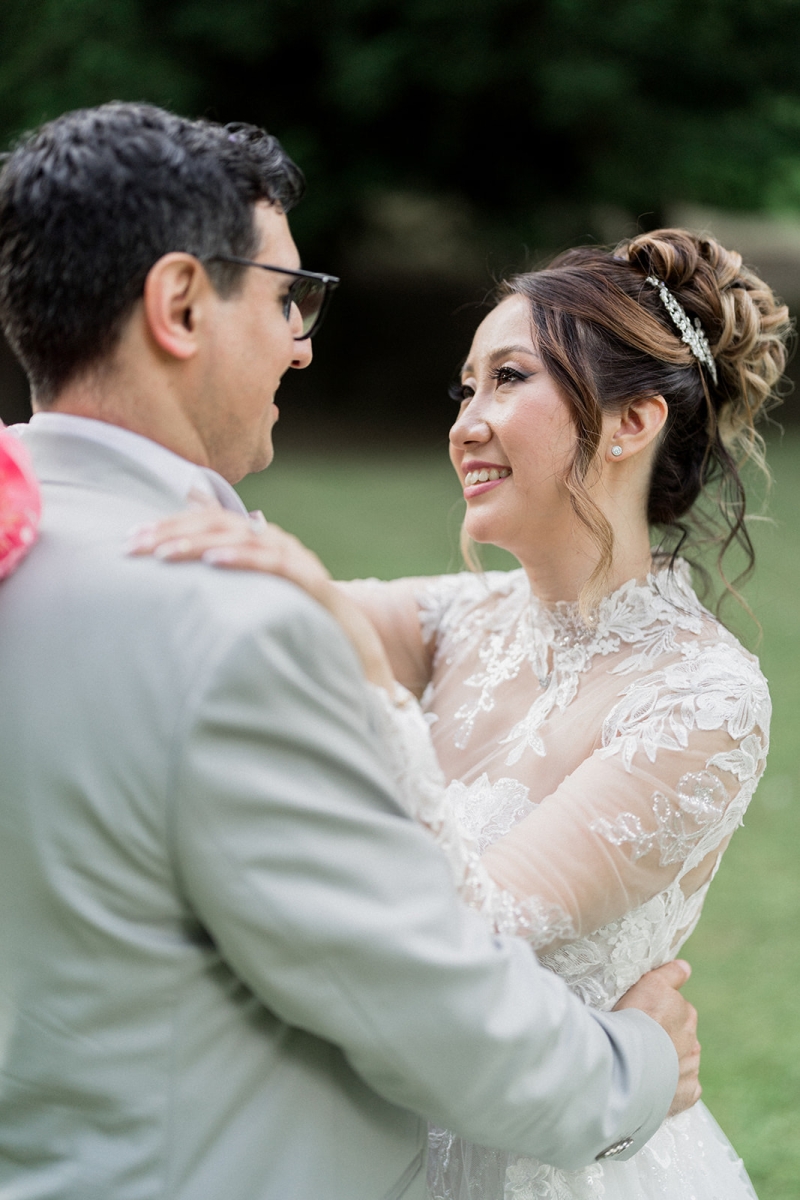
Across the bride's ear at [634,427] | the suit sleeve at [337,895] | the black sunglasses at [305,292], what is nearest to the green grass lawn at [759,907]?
the bride's ear at [634,427]

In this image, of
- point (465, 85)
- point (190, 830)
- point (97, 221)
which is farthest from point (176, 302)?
point (465, 85)

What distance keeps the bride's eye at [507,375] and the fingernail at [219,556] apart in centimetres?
141

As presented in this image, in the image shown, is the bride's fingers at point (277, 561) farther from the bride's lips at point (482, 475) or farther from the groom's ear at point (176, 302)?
the bride's lips at point (482, 475)

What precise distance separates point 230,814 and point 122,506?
42cm

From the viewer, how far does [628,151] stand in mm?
17531

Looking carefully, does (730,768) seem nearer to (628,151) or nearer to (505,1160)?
(505,1160)

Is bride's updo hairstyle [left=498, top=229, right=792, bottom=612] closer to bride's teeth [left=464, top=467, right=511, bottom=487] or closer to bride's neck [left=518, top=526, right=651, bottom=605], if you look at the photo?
bride's neck [left=518, top=526, right=651, bottom=605]

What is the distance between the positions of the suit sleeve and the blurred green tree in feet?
54.9

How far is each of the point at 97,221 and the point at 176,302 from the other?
0.13 metres

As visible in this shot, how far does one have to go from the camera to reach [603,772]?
2.17 m

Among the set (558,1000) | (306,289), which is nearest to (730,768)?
(558,1000)

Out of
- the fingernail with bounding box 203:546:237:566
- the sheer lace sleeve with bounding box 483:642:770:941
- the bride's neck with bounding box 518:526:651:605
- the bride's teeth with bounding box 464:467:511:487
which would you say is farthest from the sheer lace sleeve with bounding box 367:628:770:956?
the fingernail with bounding box 203:546:237:566

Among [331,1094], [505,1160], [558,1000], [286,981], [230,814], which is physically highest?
[230,814]

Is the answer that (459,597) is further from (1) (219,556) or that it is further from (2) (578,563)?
(1) (219,556)
